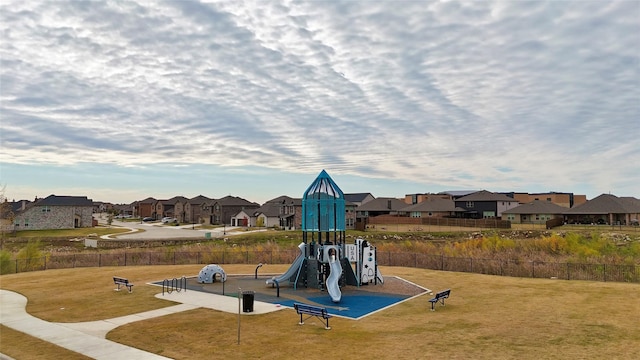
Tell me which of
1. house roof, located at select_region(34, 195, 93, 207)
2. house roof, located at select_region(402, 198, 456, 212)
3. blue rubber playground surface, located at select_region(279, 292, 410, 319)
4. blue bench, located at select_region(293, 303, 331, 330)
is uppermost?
house roof, located at select_region(34, 195, 93, 207)

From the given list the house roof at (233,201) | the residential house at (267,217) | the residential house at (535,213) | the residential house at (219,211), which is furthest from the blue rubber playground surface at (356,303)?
the house roof at (233,201)

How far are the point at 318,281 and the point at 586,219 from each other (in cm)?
7128

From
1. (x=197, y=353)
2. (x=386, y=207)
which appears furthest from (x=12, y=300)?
(x=386, y=207)

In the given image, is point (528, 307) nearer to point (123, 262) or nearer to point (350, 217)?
point (123, 262)

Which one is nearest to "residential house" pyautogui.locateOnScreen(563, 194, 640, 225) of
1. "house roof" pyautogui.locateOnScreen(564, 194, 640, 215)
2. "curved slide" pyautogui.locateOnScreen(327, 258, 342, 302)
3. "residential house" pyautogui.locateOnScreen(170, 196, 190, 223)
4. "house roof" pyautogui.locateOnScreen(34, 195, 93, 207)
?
"house roof" pyautogui.locateOnScreen(564, 194, 640, 215)

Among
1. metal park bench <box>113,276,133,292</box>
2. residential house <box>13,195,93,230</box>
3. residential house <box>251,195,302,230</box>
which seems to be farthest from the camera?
residential house <box>251,195,302,230</box>

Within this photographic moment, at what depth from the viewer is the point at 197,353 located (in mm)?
14867

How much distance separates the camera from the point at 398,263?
39.0 meters

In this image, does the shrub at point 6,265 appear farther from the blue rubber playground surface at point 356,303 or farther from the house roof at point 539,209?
the house roof at point 539,209

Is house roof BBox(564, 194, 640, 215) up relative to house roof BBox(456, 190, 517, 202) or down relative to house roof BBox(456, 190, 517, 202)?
down

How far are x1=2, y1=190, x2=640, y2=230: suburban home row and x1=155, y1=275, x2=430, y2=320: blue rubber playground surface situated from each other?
48.5 meters

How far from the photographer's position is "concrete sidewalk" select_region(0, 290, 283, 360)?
49.5 feet

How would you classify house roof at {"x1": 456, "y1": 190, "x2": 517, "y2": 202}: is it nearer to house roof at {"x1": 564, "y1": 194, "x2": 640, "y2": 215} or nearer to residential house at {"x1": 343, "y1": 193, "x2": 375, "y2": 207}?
house roof at {"x1": 564, "y1": 194, "x2": 640, "y2": 215}

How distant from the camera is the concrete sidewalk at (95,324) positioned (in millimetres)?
15078
